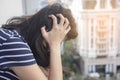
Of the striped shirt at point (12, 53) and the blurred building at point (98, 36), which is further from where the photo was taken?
the blurred building at point (98, 36)

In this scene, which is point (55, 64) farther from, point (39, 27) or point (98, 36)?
point (98, 36)

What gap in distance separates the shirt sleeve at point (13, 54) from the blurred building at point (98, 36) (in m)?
1.70

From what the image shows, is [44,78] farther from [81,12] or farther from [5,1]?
[81,12]

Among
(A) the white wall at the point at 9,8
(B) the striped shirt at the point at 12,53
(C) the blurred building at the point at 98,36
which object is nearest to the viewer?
(B) the striped shirt at the point at 12,53

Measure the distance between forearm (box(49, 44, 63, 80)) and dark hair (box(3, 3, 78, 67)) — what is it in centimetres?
2

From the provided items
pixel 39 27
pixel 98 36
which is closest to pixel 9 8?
pixel 39 27

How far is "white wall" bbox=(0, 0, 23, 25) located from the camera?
97 centimetres

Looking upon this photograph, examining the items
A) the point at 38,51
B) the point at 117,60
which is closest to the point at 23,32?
the point at 38,51

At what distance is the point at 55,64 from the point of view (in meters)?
0.51

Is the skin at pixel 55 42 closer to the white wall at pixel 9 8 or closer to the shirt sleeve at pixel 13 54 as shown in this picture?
the shirt sleeve at pixel 13 54

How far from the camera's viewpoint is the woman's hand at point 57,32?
20.1 inches

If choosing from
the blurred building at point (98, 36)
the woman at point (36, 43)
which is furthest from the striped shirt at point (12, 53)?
the blurred building at point (98, 36)

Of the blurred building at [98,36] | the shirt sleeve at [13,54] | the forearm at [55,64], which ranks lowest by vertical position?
the blurred building at [98,36]

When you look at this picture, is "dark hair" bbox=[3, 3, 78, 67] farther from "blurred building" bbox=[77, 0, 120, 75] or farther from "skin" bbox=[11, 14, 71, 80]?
"blurred building" bbox=[77, 0, 120, 75]
